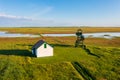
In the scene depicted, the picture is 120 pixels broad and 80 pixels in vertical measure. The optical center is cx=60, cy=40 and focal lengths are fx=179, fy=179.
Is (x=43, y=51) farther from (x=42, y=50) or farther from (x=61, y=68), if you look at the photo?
(x=61, y=68)

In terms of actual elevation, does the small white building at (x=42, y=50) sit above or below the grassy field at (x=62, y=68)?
above

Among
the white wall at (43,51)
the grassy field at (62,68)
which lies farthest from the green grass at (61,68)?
the white wall at (43,51)

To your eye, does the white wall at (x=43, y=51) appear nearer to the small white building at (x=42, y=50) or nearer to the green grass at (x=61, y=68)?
the small white building at (x=42, y=50)

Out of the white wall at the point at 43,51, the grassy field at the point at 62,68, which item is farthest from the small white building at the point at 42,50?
the grassy field at the point at 62,68

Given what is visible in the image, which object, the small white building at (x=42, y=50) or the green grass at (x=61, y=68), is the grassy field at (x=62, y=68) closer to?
the green grass at (x=61, y=68)

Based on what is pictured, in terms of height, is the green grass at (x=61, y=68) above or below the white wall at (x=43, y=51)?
below

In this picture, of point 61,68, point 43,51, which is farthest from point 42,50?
point 61,68

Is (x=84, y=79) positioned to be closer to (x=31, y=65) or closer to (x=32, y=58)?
(x=31, y=65)

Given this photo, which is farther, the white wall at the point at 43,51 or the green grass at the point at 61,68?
the white wall at the point at 43,51

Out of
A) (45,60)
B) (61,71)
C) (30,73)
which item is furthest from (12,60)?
(61,71)

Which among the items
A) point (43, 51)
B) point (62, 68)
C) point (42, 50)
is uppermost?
point (42, 50)

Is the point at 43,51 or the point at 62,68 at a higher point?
the point at 43,51
